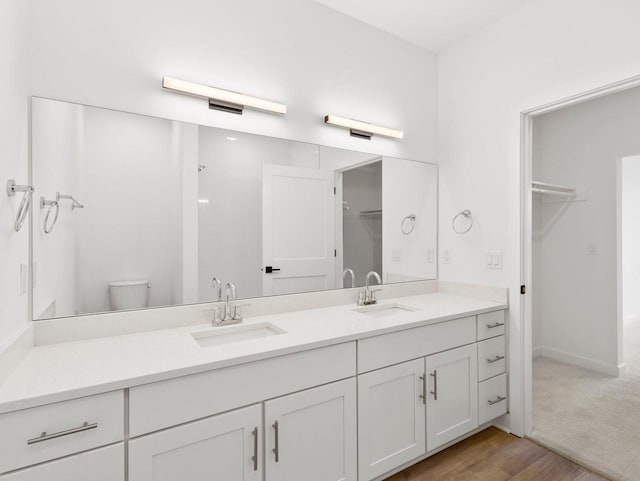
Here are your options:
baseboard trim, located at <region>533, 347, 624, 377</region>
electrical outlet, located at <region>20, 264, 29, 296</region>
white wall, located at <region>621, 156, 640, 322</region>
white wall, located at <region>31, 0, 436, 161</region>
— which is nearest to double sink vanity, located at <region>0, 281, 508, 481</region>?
electrical outlet, located at <region>20, 264, 29, 296</region>

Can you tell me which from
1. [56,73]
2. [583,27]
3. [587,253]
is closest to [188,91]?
[56,73]

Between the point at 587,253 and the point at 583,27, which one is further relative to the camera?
the point at 587,253

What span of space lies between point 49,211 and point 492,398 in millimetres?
2608

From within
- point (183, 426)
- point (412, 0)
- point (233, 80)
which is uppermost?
point (412, 0)

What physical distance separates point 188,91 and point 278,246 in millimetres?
946

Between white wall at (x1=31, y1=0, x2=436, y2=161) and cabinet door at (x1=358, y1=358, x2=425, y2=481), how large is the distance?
4.75 feet

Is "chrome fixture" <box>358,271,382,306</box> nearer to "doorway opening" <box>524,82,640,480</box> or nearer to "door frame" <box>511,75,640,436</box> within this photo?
"door frame" <box>511,75,640,436</box>

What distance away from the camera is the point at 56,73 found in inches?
59.0

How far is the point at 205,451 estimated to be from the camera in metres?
1.24

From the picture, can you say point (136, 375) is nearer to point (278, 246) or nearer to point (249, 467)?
point (249, 467)

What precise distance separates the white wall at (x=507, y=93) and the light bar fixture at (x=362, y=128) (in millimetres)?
526

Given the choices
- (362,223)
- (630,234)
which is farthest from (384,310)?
(630,234)

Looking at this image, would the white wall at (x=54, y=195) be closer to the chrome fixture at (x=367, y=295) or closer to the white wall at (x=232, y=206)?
the white wall at (x=232, y=206)

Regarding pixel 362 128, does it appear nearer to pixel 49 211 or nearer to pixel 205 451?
pixel 49 211
